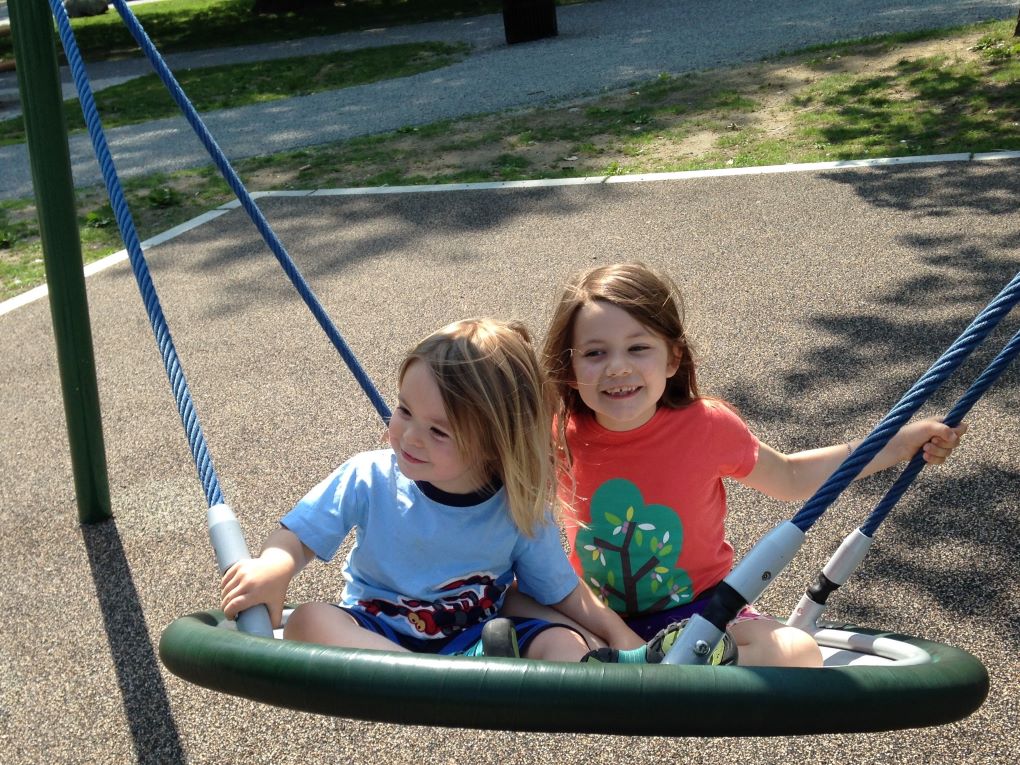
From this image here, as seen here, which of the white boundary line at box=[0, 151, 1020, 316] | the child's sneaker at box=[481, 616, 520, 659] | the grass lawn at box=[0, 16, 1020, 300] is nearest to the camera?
the child's sneaker at box=[481, 616, 520, 659]

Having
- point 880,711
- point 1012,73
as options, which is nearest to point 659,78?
point 1012,73

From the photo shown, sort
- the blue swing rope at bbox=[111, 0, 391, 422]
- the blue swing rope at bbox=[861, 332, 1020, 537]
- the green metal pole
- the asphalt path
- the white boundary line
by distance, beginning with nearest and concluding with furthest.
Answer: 1. the blue swing rope at bbox=[861, 332, 1020, 537]
2. the blue swing rope at bbox=[111, 0, 391, 422]
3. the green metal pole
4. the white boundary line
5. the asphalt path

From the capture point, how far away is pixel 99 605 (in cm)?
309

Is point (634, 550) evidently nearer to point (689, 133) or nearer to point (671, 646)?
point (671, 646)

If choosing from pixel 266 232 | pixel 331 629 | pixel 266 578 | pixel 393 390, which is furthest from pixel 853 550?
pixel 393 390

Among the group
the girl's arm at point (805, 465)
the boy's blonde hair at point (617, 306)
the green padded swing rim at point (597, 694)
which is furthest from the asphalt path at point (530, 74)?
the green padded swing rim at point (597, 694)

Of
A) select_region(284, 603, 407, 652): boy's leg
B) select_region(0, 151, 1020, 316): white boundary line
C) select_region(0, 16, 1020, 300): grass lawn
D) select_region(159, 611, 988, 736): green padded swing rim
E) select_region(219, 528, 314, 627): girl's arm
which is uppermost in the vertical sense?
select_region(159, 611, 988, 736): green padded swing rim

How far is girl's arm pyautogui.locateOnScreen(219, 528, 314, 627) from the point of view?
173 centimetres

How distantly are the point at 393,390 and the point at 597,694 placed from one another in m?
3.04

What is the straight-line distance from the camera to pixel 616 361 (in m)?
2.06

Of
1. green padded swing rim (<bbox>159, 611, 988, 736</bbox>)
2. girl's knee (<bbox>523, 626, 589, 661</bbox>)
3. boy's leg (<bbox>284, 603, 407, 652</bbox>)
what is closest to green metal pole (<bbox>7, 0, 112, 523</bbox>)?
boy's leg (<bbox>284, 603, 407, 652</bbox>)

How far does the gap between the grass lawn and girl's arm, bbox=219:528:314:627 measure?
4578 mm

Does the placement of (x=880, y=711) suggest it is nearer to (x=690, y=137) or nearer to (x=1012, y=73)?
(x=690, y=137)

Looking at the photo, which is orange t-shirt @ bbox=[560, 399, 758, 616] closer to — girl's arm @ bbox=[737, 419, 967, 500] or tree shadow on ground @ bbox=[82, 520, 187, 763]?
girl's arm @ bbox=[737, 419, 967, 500]
